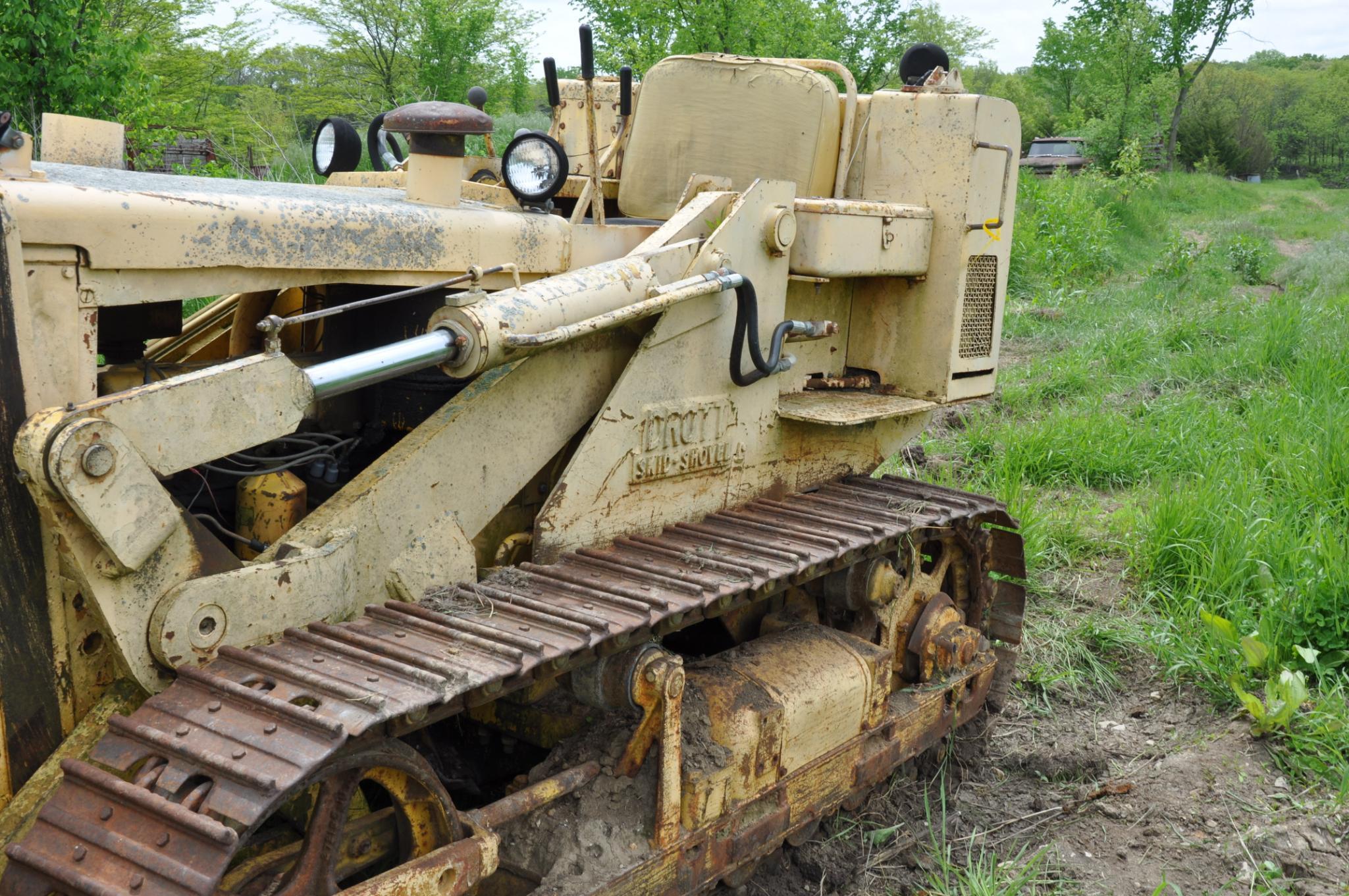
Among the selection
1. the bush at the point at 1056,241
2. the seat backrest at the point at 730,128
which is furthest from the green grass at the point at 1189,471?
the seat backrest at the point at 730,128

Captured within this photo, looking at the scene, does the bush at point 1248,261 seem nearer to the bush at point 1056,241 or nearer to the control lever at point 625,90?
the bush at point 1056,241

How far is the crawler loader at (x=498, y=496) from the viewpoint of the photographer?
2.52 m

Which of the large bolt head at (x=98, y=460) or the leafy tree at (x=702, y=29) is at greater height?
the leafy tree at (x=702, y=29)

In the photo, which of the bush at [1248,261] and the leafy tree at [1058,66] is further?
the leafy tree at [1058,66]

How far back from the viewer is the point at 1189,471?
755 cm

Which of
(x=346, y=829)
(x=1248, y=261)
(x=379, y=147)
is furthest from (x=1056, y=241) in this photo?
(x=346, y=829)

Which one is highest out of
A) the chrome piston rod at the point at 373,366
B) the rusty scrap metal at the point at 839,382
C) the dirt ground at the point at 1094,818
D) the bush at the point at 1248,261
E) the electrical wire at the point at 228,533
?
the chrome piston rod at the point at 373,366

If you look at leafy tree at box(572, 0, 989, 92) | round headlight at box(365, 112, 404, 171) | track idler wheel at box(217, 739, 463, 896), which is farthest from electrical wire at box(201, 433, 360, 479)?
leafy tree at box(572, 0, 989, 92)

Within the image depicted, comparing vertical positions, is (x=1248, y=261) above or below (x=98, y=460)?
below

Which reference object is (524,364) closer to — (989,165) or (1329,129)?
(989,165)

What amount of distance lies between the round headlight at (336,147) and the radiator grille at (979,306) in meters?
2.03

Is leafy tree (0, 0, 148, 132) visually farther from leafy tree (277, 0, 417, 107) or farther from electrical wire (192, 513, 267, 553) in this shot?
leafy tree (277, 0, 417, 107)

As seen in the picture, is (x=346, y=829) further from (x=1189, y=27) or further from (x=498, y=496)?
(x=1189, y=27)

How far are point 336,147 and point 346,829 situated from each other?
2.16 m
